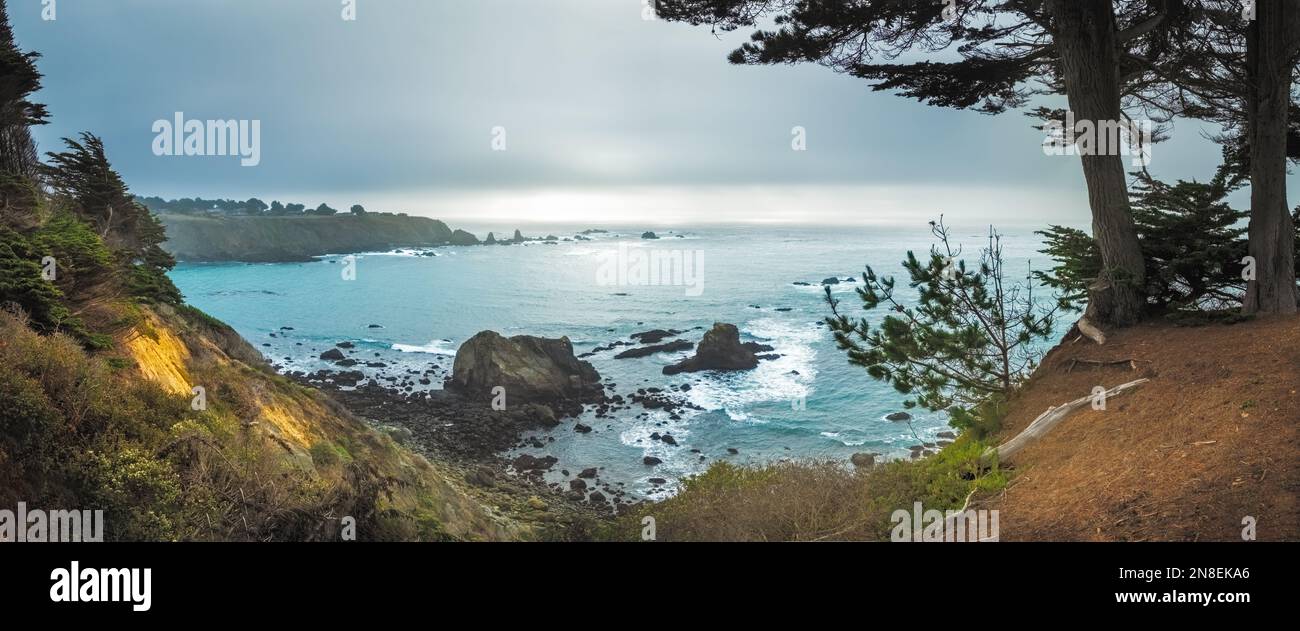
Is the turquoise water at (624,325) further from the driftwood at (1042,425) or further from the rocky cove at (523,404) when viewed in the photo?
the driftwood at (1042,425)

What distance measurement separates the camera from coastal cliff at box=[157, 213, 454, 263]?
96000mm

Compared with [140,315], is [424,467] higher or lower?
lower

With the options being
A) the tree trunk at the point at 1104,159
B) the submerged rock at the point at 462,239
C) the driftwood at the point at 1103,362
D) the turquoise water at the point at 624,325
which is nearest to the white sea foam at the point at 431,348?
the turquoise water at the point at 624,325

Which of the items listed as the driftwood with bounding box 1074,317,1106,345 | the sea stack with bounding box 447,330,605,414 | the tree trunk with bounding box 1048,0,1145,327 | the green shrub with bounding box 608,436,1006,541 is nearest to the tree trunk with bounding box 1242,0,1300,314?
the tree trunk with bounding box 1048,0,1145,327

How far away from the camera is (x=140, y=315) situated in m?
11.5

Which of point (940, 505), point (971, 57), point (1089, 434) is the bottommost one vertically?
point (940, 505)

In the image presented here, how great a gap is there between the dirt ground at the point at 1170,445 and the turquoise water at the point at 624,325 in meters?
8.78

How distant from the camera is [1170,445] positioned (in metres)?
5.51

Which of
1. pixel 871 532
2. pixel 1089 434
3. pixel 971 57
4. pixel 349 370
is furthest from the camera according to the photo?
pixel 349 370

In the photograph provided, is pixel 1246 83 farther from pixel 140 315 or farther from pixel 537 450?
pixel 537 450

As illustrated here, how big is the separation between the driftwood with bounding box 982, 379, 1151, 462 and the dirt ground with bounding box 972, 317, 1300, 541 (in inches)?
5.1

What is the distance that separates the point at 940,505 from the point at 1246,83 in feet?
23.8
